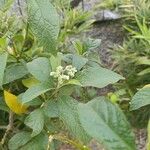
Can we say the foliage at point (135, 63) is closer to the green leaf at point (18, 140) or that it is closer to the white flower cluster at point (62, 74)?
the green leaf at point (18, 140)

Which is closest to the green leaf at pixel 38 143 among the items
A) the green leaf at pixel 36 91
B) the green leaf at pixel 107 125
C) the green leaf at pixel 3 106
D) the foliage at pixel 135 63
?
the green leaf at pixel 3 106

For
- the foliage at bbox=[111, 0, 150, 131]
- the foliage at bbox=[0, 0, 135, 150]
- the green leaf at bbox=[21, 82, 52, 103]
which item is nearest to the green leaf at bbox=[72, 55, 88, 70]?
the foliage at bbox=[0, 0, 135, 150]

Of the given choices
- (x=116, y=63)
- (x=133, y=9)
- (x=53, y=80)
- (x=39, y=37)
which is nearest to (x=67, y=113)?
(x=53, y=80)

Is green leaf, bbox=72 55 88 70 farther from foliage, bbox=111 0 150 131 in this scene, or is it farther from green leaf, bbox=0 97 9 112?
foliage, bbox=111 0 150 131

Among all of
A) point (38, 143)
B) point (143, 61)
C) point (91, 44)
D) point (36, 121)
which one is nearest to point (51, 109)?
point (36, 121)

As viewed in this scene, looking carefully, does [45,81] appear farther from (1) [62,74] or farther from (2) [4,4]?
(2) [4,4]

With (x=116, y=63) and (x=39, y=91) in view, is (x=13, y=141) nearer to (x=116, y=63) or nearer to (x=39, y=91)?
(x=39, y=91)
